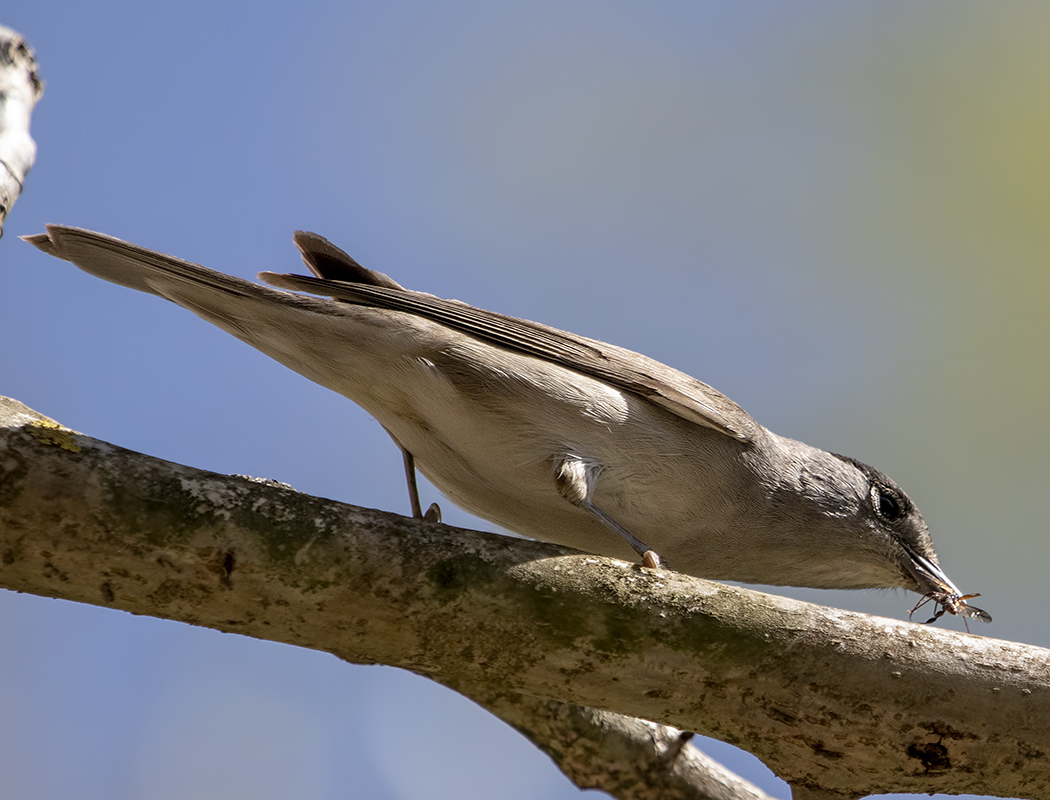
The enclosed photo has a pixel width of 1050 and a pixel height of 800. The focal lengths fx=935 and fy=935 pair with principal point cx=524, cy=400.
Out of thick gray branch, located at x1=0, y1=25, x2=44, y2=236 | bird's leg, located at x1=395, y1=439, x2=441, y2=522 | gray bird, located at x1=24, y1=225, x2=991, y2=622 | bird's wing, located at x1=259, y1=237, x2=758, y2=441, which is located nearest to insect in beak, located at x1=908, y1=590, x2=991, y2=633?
gray bird, located at x1=24, y1=225, x2=991, y2=622

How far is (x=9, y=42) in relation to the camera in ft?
15.4

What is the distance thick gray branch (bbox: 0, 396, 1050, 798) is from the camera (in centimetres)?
288

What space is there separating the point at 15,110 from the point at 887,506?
15.4 ft

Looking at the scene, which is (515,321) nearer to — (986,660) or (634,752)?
(634,752)

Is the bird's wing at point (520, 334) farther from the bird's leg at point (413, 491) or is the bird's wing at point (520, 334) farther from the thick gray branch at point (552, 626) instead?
the thick gray branch at point (552, 626)

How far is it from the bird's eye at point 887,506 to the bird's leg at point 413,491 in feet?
7.05

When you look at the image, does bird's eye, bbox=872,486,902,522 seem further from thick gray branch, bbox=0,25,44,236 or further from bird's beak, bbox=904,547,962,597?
thick gray branch, bbox=0,25,44,236

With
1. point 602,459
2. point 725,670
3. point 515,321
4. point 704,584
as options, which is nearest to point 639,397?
point 602,459

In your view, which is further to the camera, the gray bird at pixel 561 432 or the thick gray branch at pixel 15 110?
the thick gray branch at pixel 15 110

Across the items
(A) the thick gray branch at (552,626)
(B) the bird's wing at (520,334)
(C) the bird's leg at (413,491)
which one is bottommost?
(A) the thick gray branch at (552,626)

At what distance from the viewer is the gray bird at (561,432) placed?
12.7 ft

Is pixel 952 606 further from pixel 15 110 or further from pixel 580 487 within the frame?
pixel 15 110

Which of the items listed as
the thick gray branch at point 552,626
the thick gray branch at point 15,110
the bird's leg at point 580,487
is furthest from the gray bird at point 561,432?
the thick gray branch at point 15,110

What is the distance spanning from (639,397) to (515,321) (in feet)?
2.22
